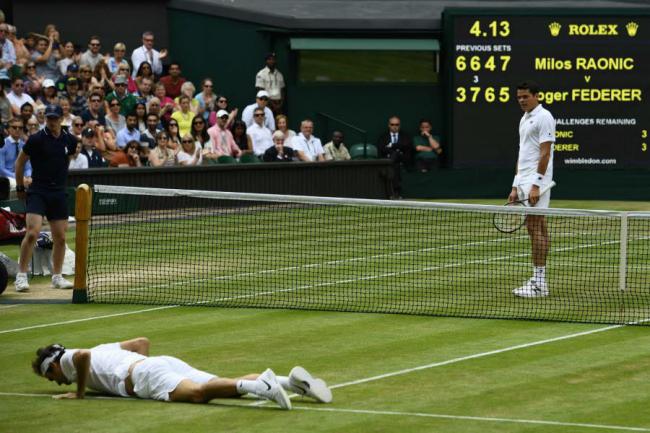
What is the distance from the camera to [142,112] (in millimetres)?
26109

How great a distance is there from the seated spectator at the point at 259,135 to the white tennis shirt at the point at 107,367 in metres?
17.3

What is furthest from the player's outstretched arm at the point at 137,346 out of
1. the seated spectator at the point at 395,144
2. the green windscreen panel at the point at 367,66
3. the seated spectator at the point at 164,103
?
the green windscreen panel at the point at 367,66

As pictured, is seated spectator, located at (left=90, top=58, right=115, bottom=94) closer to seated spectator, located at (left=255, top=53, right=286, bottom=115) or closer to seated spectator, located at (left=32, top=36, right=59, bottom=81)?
seated spectator, located at (left=32, top=36, right=59, bottom=81)

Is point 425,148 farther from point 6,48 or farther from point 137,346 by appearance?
point 137,346

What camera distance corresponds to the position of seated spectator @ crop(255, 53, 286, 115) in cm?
2941

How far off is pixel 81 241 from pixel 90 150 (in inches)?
377

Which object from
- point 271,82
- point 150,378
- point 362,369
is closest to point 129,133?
point 271,82

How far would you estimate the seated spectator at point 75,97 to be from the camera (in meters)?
26.1

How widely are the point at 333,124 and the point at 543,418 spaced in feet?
68.2

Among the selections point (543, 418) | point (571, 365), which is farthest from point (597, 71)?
point (543, 418)

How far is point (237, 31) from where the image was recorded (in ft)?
99.5

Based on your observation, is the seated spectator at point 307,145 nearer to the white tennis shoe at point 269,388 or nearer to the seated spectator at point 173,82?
the seated spectator at point 173,82

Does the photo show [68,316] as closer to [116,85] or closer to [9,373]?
[9,373]

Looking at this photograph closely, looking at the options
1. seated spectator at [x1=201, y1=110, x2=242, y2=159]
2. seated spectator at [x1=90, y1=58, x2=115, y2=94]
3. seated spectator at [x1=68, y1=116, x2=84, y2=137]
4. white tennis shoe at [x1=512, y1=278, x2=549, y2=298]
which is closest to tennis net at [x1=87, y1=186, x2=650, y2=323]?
white tennis shoe at [x1=512, y1=278, x2=549, y2=298]
